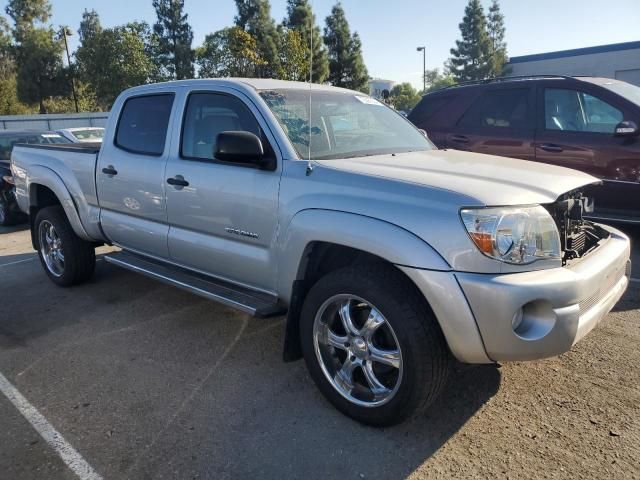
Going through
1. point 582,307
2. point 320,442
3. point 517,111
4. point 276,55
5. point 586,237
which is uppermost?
point 276,55

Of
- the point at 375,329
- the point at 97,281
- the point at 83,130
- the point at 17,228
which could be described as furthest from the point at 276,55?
the point at 375,329

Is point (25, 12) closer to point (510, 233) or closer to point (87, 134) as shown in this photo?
point (87, 134)

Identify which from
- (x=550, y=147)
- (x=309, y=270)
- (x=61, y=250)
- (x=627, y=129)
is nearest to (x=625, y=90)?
(x=627, y=129)

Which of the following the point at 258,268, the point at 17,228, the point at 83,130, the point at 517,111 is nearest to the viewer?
the point at 258,268

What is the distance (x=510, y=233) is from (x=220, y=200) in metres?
1.85

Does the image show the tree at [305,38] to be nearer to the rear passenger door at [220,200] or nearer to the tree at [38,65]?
the tree at [38,65]

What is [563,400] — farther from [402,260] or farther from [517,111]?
[517,111]

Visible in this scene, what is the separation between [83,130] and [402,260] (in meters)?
10.6

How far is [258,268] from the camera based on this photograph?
3.33 m

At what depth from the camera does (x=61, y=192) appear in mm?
5000

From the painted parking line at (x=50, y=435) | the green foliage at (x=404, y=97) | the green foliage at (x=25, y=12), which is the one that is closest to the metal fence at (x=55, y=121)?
the green foliage at (x=25, y=12)

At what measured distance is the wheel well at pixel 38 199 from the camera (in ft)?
17.9

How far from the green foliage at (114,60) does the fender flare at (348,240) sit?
3855 centimetres

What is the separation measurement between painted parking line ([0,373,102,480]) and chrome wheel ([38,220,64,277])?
2.11 metres
